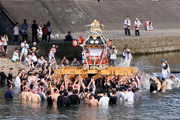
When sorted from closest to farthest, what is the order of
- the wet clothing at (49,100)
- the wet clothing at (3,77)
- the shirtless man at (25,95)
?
the wet clothing at (49,100) → the shirtless man at (25,95) → the wet clothing at (3,77)

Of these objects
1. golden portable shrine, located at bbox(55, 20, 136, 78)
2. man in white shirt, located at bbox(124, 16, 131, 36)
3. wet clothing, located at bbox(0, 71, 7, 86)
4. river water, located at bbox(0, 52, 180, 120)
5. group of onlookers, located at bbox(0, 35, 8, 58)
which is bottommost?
river water, located at bbox(0, 52, 180, 120)

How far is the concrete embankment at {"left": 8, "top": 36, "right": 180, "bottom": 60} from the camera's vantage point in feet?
149

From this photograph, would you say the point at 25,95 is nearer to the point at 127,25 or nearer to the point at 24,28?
the point at 24,28

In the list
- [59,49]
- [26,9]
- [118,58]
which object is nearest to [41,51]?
[59,49]

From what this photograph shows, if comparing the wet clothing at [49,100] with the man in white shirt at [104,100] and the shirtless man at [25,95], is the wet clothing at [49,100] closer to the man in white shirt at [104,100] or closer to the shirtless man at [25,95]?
the shirtless man at [25,95]

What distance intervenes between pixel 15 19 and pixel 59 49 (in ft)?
27.1

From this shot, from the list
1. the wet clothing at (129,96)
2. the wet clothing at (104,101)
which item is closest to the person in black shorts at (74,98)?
the wet clothing at (104,101)

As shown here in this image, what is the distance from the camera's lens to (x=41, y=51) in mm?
44781

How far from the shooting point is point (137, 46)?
5391 centimetres

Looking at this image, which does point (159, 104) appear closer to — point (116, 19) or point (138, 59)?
point (138, 59)

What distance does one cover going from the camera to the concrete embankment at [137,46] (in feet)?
149

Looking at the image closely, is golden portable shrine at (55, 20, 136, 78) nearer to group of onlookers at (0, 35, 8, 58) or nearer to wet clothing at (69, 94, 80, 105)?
wet clothing at (69, 94, 80, 105)

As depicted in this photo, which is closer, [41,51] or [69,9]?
[41,51]

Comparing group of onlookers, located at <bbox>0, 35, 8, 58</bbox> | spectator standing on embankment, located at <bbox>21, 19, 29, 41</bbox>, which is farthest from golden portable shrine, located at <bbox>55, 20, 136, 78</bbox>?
spectator standing on embankment, located at <bbox>21, 19, 29, 41</bbox>
